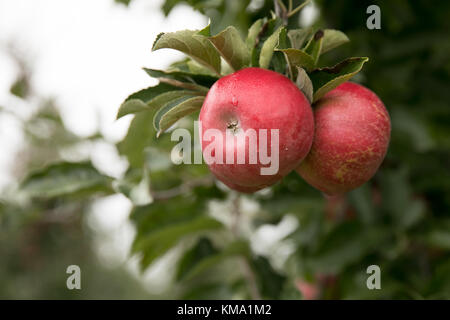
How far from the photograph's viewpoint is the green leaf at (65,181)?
1.22 m

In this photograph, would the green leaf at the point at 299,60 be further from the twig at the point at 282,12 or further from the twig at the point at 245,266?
the twig at the point at 245,266

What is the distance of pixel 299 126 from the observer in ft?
2.36

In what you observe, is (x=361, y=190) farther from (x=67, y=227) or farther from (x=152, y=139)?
(x=67, y=227)

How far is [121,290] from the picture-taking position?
738 cm

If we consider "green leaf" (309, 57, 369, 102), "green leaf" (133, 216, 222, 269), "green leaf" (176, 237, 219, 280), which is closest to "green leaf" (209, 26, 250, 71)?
"green leaf" (309, 57, 369, 102)

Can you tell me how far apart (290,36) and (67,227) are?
5.08 meters

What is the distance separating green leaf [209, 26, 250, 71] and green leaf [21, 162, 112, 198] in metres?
0.58

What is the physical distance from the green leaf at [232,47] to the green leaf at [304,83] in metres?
0.10

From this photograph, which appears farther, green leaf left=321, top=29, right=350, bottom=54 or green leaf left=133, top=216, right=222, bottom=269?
green leaf left=133, top=216, right=222, bottom=269

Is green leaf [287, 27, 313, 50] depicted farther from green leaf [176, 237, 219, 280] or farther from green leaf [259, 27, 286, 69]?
green leaf [176, 237, 219, 280]

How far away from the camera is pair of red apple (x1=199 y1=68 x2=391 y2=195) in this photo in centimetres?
71

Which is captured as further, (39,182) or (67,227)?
(67,227)
